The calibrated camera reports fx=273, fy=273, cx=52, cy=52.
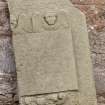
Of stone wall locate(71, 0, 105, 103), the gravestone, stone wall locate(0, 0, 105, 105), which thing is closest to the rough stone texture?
stone wall locate(0, 0, 105, 105)

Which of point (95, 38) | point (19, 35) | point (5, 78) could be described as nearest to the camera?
point (19, 35)

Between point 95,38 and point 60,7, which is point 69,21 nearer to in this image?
point 60,7

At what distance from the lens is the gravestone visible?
196 centimetres

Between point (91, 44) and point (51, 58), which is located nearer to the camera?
point (51, 58)

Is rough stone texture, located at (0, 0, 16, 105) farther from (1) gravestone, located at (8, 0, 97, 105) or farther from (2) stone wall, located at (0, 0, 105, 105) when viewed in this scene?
(1) gravestone, located at (8, 0, 97, 105)

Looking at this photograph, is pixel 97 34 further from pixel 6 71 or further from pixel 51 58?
pixel 6 71

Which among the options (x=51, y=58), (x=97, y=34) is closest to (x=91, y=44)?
(x=97, y=34)

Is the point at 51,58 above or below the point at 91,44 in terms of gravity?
below

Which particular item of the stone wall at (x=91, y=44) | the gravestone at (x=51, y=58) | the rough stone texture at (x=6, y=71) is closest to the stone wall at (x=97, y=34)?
the stone wall at (x=91, y=44)

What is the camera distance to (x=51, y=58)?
6.48 feet

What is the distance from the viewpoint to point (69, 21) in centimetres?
203

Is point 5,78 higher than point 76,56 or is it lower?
lower

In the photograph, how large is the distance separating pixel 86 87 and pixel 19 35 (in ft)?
2.07

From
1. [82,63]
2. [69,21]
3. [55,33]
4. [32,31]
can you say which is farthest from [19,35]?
[82,63]
